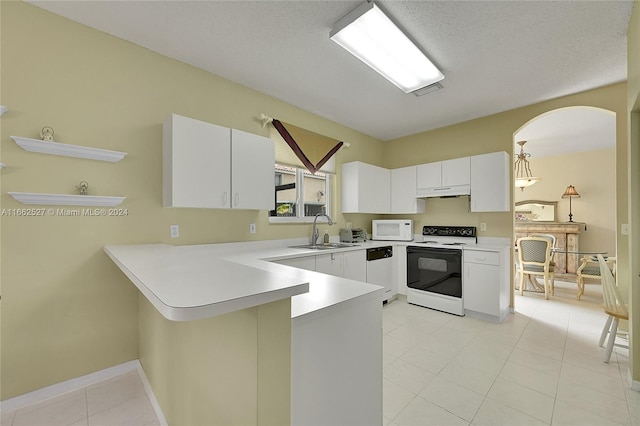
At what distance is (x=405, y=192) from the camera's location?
4.39 metres

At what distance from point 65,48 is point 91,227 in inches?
51.9

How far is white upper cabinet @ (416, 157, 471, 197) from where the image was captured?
3723 millimetres

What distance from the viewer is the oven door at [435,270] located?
11.3ft

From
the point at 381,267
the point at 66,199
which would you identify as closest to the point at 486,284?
the point at 381,267

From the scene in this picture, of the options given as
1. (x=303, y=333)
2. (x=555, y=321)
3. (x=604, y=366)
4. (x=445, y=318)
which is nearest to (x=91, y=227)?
(x=303, y=333)

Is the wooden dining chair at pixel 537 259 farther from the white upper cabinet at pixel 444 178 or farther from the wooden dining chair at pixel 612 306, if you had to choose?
the wooden dining chair at pixel 612 306

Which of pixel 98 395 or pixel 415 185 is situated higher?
pixel 415 185

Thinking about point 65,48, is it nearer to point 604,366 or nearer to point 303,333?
point 303,333

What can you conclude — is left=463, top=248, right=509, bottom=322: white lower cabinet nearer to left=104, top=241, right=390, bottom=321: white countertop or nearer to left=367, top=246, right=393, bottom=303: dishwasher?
left=367, top=246, right=393, bottom=303: dishwasher

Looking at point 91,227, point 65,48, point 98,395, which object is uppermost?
point 65,48

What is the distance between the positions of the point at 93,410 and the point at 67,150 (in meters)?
1.77

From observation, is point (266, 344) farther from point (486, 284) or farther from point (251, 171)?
point (486, 284)

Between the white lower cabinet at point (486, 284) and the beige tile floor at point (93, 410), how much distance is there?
3338 mm

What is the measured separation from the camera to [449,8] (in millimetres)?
1893
